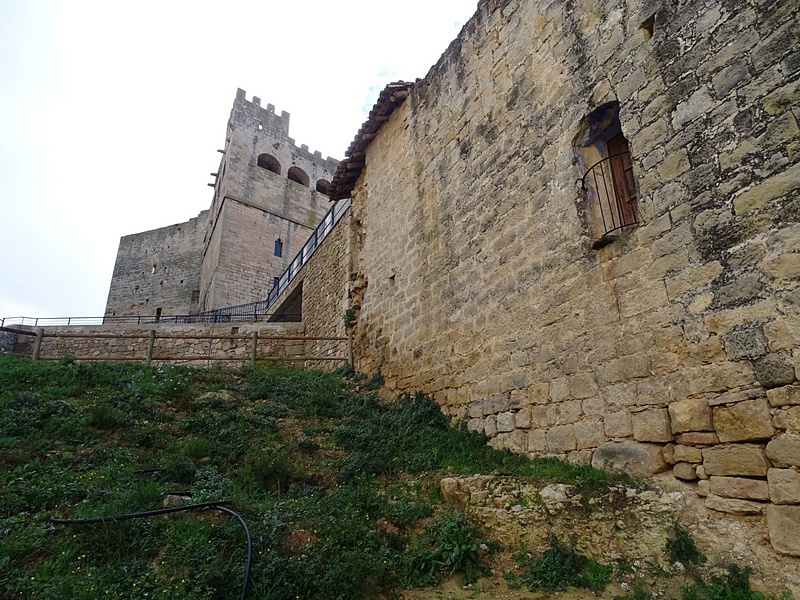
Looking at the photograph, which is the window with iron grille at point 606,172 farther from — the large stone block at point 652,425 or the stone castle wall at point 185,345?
the stone castle wall at point 185,345

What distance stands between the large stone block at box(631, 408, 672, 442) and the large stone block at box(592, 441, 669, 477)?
0.20 ft

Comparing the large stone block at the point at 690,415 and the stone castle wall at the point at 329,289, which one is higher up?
the stone castle wall at the point at 329,289

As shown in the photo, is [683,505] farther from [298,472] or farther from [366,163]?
[366,163]

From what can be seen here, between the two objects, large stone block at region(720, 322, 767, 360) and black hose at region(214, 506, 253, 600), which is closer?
black hose at region(214, 506, 253, 600)

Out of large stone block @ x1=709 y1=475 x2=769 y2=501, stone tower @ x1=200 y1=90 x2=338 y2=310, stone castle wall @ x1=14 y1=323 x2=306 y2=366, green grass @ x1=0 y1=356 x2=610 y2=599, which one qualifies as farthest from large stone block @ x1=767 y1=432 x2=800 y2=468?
stone tower @ x1=200 y1=90 x2=338 y2=310

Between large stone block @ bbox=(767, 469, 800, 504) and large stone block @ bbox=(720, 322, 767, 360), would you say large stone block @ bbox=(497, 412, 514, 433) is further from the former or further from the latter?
large stone block @ bbox=(767, 469, 800, 504)

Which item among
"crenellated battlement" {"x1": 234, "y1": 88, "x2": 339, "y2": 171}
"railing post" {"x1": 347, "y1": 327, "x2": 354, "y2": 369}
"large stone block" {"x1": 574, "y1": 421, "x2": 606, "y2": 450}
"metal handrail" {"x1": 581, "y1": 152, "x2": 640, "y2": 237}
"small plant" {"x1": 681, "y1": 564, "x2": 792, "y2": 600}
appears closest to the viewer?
"small plant" {"x1": 681, "y1": 564, "x2": 792, "y2": 600}

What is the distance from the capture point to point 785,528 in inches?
115

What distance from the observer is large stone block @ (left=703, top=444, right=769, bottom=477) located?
10.3 ft

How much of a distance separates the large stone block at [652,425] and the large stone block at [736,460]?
0.33 m

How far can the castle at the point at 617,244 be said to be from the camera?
3.29 meters

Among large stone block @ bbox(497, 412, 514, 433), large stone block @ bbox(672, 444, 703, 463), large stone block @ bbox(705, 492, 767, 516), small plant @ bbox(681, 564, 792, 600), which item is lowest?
small plant @ bbox(681, 564, 792, 600)

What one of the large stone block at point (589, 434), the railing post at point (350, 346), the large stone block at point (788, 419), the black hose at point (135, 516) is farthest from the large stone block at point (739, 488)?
the railing post at point (350, 346)

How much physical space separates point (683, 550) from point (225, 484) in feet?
12.3
